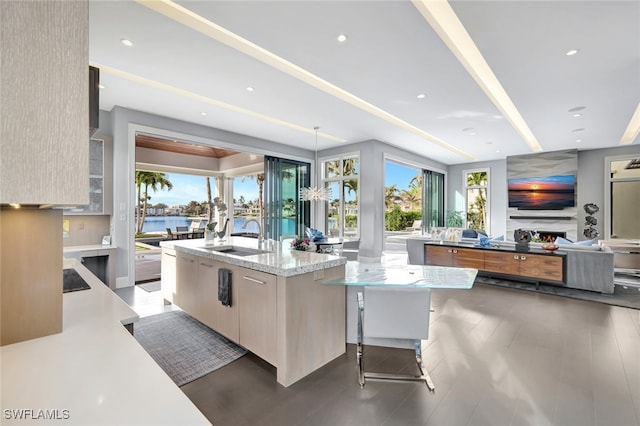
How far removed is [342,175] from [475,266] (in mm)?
4221

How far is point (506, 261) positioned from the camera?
201 inches

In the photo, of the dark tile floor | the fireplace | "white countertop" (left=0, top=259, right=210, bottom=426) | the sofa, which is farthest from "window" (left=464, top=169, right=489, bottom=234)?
"white countertop" (left=0, top=259, right=210, bottom=426)

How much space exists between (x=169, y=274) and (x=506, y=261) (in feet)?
17.8

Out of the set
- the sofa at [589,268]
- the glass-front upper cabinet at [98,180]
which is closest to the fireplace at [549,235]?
the sofa at [589,268]

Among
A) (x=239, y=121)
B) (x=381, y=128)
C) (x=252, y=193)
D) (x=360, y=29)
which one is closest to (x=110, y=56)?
(x=239, y=121)

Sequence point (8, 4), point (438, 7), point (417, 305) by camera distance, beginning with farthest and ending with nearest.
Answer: point (438, 7) < point (417, 305) < point (8, 4)

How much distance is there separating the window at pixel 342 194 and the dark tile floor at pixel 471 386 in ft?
16.6

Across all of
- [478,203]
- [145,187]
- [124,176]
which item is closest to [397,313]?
[124,176]

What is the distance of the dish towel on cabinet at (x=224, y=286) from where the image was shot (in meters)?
2.59

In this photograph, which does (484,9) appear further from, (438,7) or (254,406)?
(254,406)

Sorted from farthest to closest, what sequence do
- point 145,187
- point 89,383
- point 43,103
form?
1. point 145,187
2. point 89,383
3. point 43,103

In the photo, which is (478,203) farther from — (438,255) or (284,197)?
(284,197)

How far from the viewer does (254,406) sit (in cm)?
196

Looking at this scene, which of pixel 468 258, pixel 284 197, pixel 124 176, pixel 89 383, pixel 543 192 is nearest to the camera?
pixel 89 383
